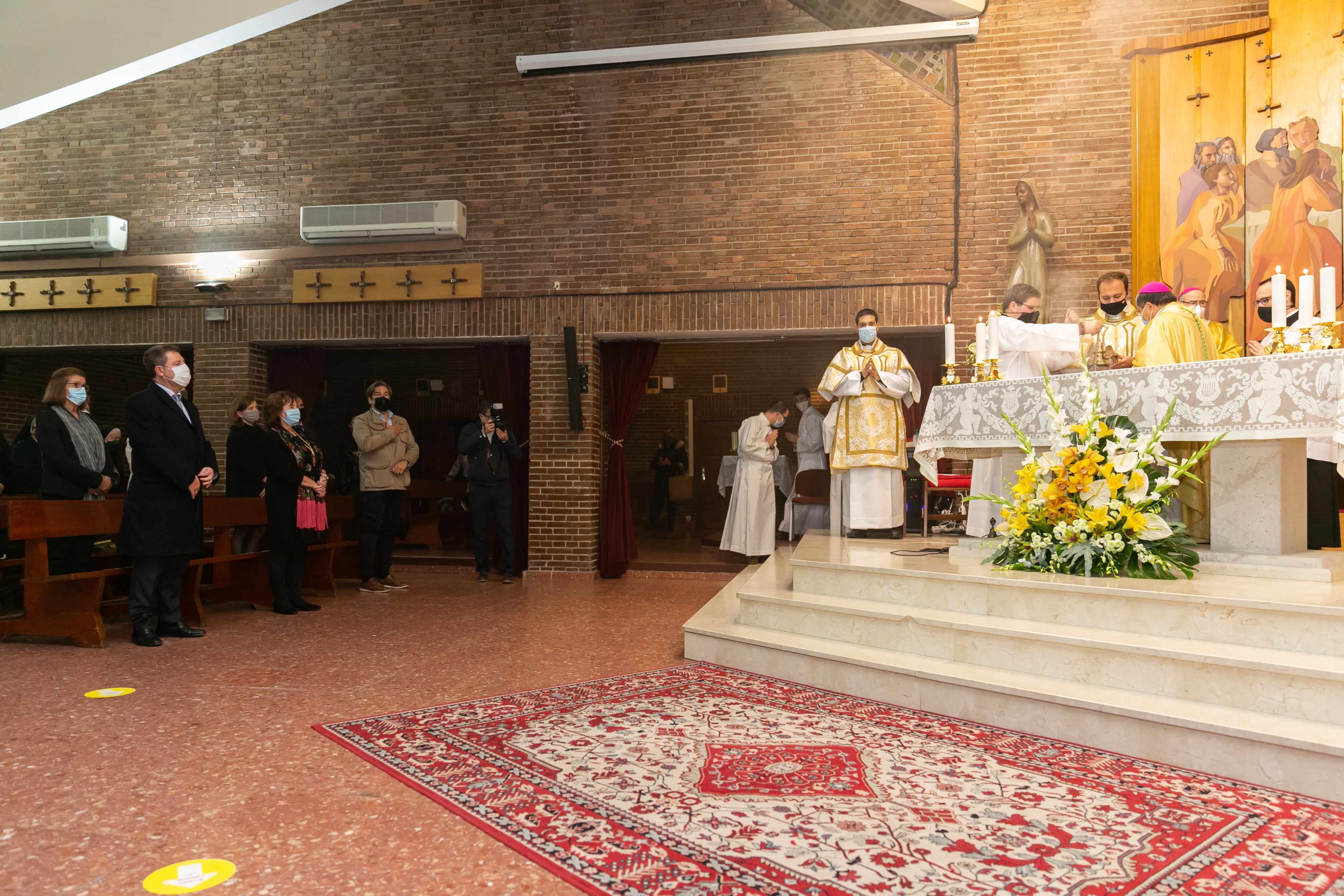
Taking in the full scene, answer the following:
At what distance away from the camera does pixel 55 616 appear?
4840mm

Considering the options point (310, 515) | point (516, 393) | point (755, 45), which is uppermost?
point (755, 45)

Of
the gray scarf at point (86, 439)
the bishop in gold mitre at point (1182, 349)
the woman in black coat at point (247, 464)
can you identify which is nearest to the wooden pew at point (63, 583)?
the gray scarf at point (86, 439)

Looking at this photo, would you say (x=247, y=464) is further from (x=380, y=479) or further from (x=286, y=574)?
(x=380, y=479)

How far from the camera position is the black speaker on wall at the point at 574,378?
8.17m

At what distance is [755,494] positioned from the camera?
339 inches

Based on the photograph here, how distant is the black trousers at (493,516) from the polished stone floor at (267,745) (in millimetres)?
1643

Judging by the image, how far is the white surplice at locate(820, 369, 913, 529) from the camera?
626 centimetres

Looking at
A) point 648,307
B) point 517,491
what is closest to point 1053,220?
point 648,307

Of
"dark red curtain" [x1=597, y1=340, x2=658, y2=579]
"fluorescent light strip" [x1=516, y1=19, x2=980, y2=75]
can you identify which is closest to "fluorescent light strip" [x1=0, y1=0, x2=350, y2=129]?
"dark red curtain" [x1=597, y1=340, x2=658, y2=579]

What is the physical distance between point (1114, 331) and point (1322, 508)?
1.56m

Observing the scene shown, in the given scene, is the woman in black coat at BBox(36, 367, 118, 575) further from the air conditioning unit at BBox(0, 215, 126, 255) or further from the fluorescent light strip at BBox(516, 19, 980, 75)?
the fluorescent light strip at BBox(516, 19, 980, 75)

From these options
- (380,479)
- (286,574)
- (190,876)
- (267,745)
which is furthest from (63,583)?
(190,876)

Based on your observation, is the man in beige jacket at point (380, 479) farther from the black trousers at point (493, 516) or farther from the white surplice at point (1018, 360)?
the white surplice at point (1018, 360)

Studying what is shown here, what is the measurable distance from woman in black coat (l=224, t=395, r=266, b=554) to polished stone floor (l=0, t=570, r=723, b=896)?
0.56 metres
